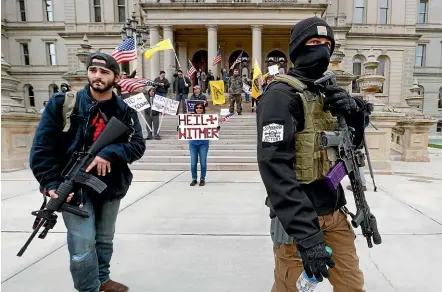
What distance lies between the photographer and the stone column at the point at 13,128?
8.69 m

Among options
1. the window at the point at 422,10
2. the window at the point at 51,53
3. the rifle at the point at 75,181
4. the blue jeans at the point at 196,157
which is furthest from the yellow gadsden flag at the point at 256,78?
the window at the point at 422,10

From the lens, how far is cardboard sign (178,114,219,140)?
289 inches

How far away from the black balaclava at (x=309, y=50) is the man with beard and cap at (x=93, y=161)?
1395 millimetres

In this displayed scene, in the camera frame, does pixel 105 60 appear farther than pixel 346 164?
Yes

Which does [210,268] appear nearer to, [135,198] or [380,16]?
[135,198]

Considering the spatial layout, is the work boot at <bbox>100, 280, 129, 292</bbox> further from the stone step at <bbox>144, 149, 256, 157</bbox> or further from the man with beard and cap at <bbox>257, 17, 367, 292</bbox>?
the stone step at <bbox>144, 149, 256, 157</bbox>

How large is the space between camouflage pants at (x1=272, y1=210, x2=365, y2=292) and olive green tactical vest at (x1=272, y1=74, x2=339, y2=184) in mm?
322

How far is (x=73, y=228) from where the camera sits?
2230 mm

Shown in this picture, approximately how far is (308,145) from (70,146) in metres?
1.76

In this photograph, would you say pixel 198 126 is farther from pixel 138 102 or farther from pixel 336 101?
pixel 336 101

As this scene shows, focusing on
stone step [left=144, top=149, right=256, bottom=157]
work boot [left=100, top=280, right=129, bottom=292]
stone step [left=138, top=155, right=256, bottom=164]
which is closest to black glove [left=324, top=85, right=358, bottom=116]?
work boot [left=100, top=280, right=129, bottom=292]

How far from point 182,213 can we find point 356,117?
11.2 ft

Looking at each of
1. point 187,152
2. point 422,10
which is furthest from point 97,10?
point 422,10

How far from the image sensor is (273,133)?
1614 mm
